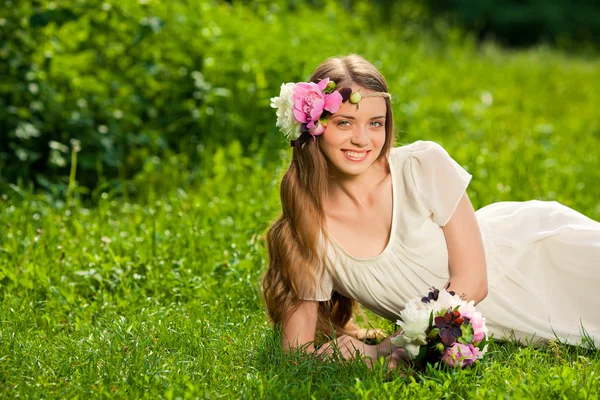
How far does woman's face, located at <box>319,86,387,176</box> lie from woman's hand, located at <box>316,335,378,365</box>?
61 centimetres

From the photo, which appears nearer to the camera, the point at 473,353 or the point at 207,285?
the point at 473,353

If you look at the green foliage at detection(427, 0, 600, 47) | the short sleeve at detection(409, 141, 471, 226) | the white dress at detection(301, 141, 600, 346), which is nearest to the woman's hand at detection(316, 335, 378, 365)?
the white dress at detection(301, 141, 600, 346)

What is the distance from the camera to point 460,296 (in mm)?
3215

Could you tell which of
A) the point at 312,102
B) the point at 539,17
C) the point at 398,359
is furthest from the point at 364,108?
the point at 539,17

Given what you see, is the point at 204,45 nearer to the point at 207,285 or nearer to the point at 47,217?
the point at 47,217

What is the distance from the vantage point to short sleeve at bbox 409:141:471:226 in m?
3.27

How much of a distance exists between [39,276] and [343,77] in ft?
5.52

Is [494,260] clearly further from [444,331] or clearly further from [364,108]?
[364,108]

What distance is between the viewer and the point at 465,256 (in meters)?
3.29

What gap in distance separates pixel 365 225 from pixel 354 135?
367mm

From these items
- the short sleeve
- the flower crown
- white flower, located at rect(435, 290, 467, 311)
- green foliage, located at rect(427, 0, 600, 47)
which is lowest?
green foliage, located at rect(427, 0, 600, 47)

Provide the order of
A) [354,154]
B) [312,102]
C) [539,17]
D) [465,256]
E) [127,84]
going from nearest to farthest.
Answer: [312,102], [354,154], [465,256], [127,84], [539,17]

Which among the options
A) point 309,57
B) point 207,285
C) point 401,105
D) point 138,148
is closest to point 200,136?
point 138,148

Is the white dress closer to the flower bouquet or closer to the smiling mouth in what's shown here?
the smiling mouth
